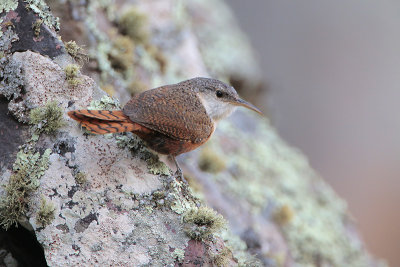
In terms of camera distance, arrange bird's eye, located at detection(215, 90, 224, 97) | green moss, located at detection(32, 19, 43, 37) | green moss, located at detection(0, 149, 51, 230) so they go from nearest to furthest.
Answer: green moss, located at detection(0, 149, 51, 230), green moss, located at detection(32, 19, 43, 37), bird's eye, located at detection(215, 90, 224, 97)

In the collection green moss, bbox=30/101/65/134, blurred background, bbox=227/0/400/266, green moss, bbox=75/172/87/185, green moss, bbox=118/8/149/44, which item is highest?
blurred background, bbox=227/0/400/266

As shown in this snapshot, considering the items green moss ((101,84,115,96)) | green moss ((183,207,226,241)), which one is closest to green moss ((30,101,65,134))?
green moss ((101,84,115,96))

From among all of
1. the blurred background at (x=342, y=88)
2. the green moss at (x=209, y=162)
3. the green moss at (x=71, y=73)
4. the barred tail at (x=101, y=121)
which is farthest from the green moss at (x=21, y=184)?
the blurred background at (x=342, y=88)

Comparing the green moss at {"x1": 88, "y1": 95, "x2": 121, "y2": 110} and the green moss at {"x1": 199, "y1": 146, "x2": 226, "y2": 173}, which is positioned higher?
the green moss at {"x1": 199, "y1": 146, "x2": 226, "y2": 173}

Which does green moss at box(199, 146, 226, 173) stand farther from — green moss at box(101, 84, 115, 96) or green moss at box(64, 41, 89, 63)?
green moss at box(64, 41, 89, 63)

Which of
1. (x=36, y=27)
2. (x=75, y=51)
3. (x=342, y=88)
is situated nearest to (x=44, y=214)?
(x=75, y=51)

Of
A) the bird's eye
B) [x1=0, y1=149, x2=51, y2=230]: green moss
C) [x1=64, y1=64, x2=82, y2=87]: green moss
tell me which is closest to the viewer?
[x1=0, y1=149, x2=51, y2=230]: green moss

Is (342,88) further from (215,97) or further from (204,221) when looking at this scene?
(204,221)

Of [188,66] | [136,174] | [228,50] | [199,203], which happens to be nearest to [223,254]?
[199,203]
